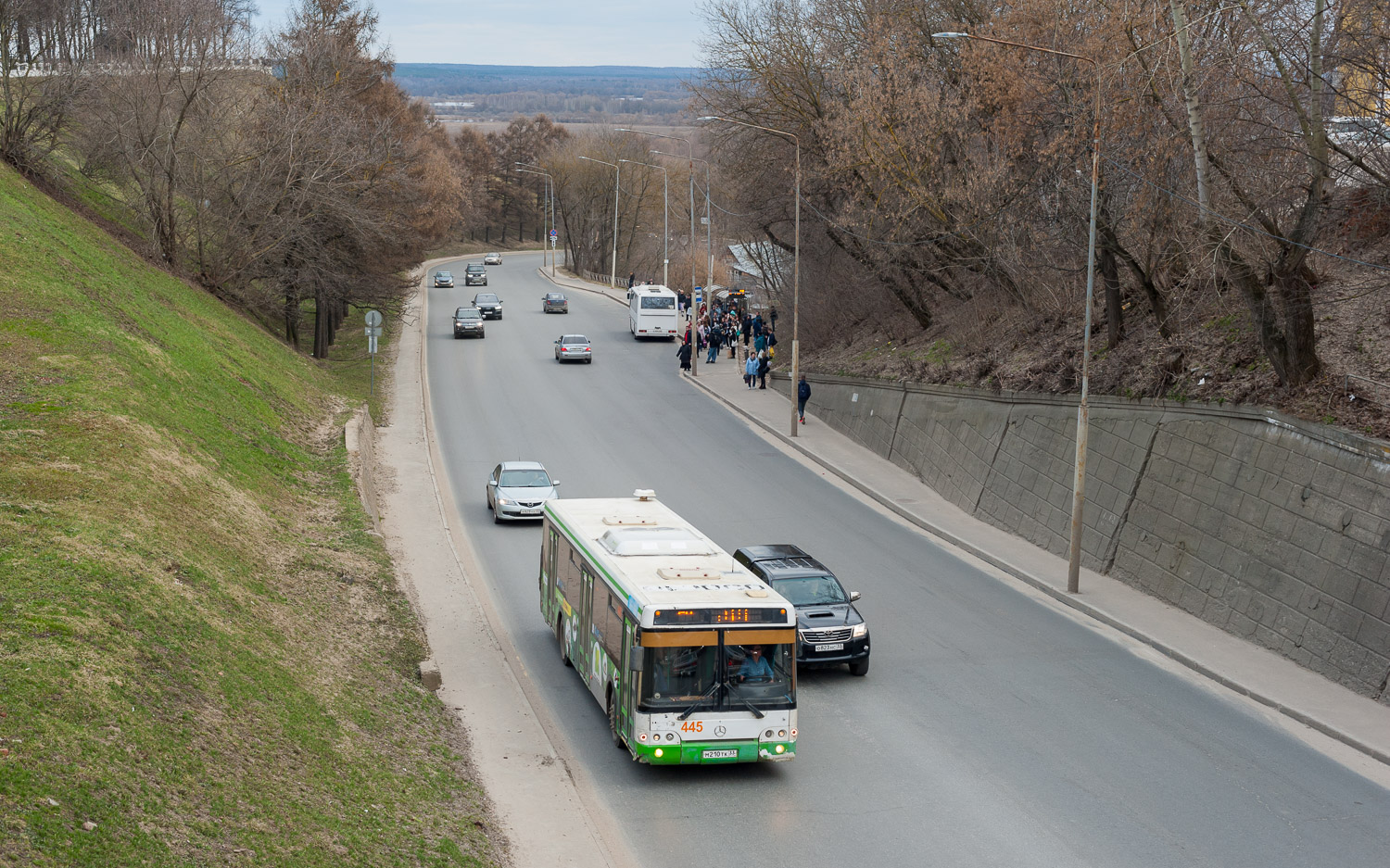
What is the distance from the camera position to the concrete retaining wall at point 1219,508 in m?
17.3

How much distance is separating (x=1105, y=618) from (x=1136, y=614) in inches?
24.8

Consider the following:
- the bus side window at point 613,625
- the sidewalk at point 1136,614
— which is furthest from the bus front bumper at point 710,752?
the sidewalk at point 1136,614

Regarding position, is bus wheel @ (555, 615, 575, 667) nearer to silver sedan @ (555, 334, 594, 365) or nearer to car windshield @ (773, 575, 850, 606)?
car windshield @ (773, 575, 850, 606)

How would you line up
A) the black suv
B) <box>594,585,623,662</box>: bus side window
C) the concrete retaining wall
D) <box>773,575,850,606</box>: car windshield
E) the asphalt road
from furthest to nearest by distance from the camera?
<box>773,575,850,606</box>: car windshield
the concrete retaining wall
the black suv
<box>594,585,623,662</box>: bus side window
the asphalt road

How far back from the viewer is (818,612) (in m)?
17.6

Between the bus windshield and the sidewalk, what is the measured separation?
7600 mm

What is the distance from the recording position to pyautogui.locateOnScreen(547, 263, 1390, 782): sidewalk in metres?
16.0

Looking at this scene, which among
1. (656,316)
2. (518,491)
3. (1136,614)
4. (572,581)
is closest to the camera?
(572,581)

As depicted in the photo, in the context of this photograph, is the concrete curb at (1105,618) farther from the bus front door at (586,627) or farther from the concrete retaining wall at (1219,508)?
the bus front door at (586,627)

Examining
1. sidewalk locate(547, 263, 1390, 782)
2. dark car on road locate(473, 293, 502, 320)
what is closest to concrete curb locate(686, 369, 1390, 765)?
sidewalk locate(547, 263, 1390, 782)

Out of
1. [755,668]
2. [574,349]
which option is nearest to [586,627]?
[755,668]

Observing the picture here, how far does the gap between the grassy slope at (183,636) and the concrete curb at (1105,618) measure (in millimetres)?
11164

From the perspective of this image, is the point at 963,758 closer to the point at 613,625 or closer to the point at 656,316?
the point at 613,625

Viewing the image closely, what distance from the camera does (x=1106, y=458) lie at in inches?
942
